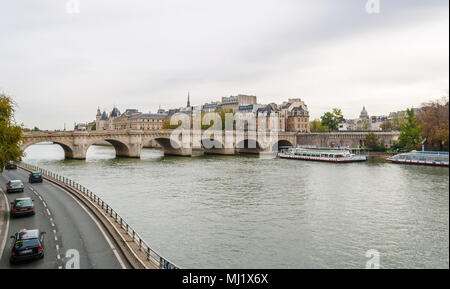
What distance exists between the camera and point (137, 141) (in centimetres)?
7375

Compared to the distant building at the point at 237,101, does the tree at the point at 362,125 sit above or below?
below

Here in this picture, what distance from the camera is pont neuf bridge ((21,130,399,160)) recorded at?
64.8 meters

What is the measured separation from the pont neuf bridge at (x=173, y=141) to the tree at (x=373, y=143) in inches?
68.1

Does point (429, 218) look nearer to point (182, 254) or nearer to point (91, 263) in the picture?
point (182, 254)

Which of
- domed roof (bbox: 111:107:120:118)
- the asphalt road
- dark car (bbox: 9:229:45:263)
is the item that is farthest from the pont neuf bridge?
domed roof (bbox: 111:107:120:118)

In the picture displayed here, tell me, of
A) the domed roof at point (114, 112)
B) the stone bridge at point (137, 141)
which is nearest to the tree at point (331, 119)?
the stone bridge at point (137, 141)

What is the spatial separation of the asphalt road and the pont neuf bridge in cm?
3633

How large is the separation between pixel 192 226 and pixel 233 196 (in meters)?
10.2

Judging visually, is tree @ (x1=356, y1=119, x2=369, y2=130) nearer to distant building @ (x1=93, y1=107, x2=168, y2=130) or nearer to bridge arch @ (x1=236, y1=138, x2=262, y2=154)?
bridge arch @ (x1=236, y1=138, x2=262, y2=154)

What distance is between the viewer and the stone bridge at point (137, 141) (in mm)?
63753

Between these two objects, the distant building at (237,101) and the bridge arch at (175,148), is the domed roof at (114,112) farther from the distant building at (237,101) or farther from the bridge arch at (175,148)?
the bridge arch at (175,148)

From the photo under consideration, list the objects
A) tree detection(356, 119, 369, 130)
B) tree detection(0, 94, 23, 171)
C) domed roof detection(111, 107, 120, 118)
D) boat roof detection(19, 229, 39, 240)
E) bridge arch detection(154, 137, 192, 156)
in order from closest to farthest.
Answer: boat roof detection(19, 229, 39, 240) < tree detection(0, 94, 23, 171) < bridge arch detection(154, 137, 192, 156) < tree detection(356, 119, 369, 130) < domed roof detection(111, 107, 120, 118)
